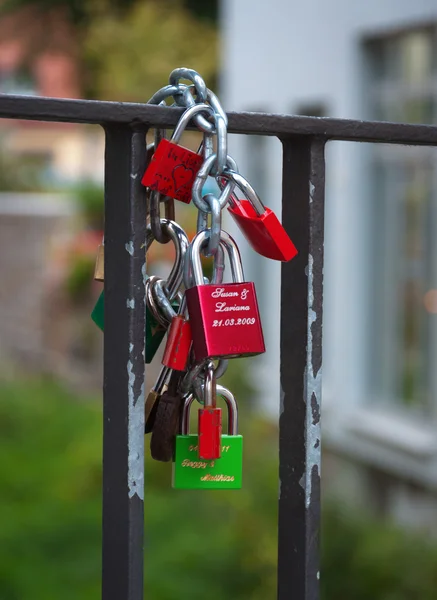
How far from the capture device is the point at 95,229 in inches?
478

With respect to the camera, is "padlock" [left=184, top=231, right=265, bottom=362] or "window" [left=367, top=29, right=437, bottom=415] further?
"window" [left=367, top=29, right=437, bottom=415]

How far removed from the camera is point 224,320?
39.7 inches

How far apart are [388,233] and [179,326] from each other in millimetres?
5134

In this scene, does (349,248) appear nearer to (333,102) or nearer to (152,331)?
(333,102)

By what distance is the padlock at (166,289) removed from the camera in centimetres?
103

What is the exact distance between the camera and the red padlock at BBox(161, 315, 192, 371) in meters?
1.02

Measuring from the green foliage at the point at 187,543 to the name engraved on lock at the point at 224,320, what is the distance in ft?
8.28

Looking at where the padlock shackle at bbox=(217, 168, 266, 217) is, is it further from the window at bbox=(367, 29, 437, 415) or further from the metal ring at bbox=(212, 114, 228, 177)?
the window at bbox=(367, 29, 437, 415)

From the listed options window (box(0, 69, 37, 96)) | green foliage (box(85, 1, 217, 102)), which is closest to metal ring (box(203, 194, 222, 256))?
green foliage (box(85, 1, 217, 102))

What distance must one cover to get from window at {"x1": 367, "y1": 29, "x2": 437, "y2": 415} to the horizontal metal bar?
14.5 feet

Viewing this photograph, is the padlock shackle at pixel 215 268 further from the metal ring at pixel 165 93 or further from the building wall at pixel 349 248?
the building wall at pixel 349 248

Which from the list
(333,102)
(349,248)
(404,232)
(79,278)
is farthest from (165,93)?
(79,278)

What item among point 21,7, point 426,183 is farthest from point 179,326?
point 21,7

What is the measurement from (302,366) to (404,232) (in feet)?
16.1
